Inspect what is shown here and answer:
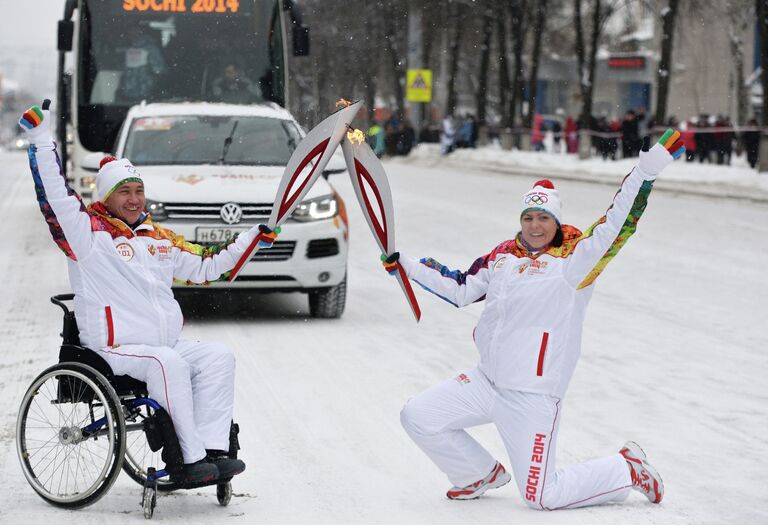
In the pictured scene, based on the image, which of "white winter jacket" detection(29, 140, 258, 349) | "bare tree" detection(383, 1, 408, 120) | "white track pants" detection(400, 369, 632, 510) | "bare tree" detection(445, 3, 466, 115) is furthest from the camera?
"bare tree" detection(383, 1, 408, 120)

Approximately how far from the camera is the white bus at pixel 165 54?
16.2m

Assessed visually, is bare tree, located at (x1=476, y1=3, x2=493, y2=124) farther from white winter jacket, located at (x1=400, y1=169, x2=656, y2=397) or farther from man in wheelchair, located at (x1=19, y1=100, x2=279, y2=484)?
man in wheelchair, located at (x1=19, y1=100, x2=279, y2=484)

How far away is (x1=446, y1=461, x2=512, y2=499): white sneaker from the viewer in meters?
5.58

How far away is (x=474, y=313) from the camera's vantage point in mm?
11398

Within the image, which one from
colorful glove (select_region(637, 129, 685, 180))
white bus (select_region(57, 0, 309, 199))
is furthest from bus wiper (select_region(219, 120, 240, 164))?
colorful glove (select_region(637, 129, 685, 180))

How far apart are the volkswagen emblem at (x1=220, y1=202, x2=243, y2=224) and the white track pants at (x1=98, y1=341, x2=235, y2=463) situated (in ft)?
16.1

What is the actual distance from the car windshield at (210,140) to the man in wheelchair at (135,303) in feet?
19.0

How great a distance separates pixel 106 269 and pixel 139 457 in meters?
1.20

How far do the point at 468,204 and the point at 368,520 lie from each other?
18.1 m

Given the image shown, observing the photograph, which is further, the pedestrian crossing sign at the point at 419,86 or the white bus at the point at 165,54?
the pedestrian crossing sign at the point at 419,86

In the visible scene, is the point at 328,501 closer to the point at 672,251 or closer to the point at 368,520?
the point at 368,520

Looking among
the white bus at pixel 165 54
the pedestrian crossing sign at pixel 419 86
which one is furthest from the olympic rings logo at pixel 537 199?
the pedestrian crossing sign at pixel 419 86

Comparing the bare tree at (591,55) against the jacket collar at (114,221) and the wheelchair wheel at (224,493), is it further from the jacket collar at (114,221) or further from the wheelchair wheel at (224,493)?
the wheelchair wheel at (224,493)

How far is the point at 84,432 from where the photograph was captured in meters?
5.31
